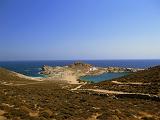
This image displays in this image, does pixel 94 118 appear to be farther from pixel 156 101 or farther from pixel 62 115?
pixel 156 101

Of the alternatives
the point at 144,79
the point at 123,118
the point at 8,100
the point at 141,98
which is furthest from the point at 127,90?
the point at 8,100

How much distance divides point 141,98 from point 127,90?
7464 millimetres

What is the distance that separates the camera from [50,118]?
2592 centimetres

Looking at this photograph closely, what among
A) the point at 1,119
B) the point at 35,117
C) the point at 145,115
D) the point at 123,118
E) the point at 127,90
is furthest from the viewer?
the point at 127,90

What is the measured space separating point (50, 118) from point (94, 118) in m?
4.72

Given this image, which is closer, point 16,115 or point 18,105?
point 16,115

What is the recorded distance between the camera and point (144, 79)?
2640 inches

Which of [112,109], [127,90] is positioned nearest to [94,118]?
[112,109]

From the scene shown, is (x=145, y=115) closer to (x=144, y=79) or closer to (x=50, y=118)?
(x=50, y=118)

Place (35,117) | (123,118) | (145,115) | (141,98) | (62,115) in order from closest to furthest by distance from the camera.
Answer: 1. (35,117)
2. (62,115)
3. (123,118)
4. (145,115)
5. (141,98)

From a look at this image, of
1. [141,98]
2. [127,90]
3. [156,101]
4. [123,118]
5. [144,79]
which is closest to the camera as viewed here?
[123,118]

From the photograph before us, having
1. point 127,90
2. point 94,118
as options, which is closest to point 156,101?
point 127,90

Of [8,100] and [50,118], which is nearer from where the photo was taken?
[50,118]

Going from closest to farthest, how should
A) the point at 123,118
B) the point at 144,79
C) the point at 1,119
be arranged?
the point at 1,119
the point at 123,118
the point at 144,79
